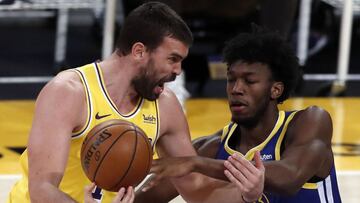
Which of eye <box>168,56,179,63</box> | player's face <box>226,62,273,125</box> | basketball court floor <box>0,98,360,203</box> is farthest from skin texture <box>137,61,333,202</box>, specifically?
basketball court floor <box>0,98,360,203</box>

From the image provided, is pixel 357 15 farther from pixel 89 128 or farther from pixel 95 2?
pixel 89 128

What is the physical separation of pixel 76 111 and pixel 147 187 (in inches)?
26.0

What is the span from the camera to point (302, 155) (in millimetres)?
4062

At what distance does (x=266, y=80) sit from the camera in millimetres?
4285

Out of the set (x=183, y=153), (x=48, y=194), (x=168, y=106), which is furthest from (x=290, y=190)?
(x=48, y=194)

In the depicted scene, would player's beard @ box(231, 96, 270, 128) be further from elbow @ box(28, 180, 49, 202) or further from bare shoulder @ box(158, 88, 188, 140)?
elbow @ box(28, 180, 49, 202)

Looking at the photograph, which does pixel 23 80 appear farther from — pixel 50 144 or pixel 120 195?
pixel 120 195

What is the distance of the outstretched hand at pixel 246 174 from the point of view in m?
3.70

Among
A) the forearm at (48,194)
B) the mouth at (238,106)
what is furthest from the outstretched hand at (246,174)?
the forearm at (48,194)

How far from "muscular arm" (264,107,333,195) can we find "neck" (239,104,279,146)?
9 cm

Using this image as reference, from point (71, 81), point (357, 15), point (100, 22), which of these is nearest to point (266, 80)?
point (71, 81)

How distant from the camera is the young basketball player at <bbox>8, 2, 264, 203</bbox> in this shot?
12.3 ft

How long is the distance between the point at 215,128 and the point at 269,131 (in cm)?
259

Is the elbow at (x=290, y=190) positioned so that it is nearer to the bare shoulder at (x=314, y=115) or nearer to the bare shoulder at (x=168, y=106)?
the bare shoulder at (x=314, y=115)
